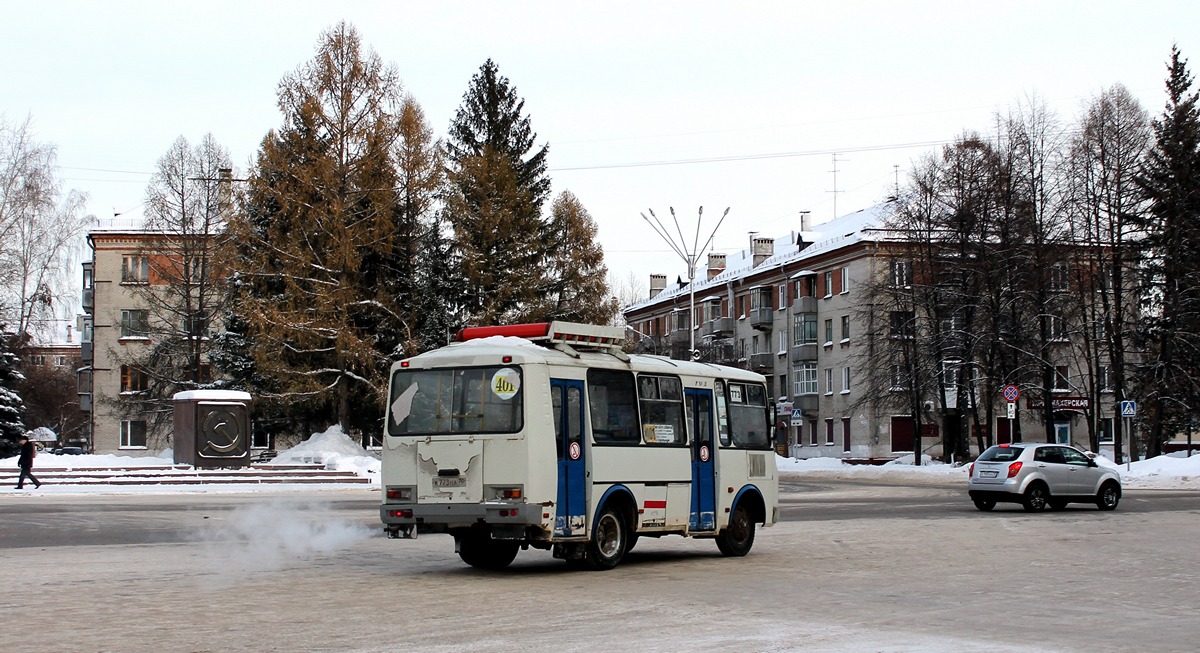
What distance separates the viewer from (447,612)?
1202 centimetres

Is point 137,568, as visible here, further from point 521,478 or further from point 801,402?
point 801,402

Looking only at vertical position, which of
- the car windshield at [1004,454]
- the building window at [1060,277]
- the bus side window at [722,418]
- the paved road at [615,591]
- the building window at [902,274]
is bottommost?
the paved road at [615,591]

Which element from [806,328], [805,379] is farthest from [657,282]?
[806,328]

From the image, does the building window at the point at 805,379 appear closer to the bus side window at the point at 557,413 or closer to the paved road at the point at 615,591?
the paved road at the point at 615,591

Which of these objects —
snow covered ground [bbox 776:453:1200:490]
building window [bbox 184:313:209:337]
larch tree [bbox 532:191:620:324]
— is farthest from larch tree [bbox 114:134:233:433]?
snow covered ground [bbox 776:453:1200:490]

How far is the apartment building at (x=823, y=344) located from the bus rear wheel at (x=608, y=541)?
46622 mm

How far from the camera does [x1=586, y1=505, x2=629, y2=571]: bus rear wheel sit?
53.0 ft

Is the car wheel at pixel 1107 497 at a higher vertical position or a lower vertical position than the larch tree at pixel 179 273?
lower

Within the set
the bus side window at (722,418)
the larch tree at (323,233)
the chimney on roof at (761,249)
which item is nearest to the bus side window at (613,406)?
the bus side window at (722,418)

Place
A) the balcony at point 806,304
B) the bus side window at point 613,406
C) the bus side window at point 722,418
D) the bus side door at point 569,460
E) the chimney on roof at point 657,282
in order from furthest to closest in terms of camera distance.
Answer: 1. the chimney on roof at point 657,282
2. the balcony at point 806,304
3. the bus side window at point 722,418
4. the bus side window at point 613,406
5. the bus side door at point 569,460

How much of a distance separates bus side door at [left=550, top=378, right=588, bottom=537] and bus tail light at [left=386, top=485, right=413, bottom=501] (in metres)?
1.74

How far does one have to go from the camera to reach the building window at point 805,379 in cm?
8550

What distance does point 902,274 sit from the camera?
197 ft

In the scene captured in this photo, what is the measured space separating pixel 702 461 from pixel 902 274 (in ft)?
144
